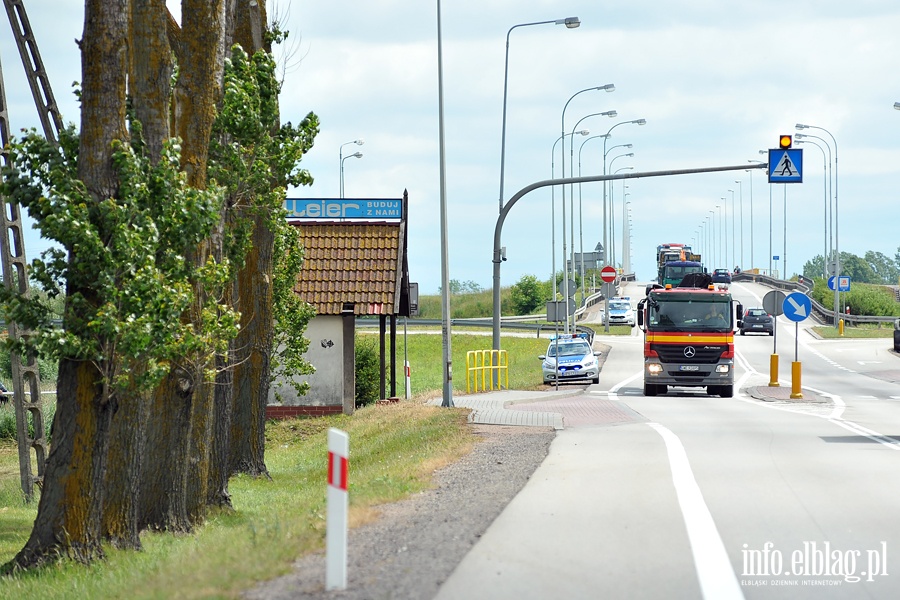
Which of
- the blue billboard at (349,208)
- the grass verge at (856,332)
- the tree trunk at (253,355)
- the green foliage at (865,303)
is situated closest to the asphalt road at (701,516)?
the tree trunk at (253,355)

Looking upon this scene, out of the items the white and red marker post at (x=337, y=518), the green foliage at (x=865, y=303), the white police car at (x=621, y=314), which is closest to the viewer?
the white and red marker post at (x=337, y=518)

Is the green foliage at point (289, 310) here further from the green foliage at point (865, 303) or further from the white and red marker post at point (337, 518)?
the green foliage at point (865, 303)

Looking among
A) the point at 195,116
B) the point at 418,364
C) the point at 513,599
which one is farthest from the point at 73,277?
the point at 418,364

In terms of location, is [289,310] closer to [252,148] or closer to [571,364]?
[252,148]

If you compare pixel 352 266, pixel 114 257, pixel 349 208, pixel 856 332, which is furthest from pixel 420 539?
pixel 856 332

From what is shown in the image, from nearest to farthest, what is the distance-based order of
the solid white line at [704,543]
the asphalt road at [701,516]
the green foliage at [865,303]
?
the solid white line at [704,543] → the asphalt road at [701,516] → the green foliage at [865,303]

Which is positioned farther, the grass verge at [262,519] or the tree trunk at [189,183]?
the tree trunk at [189,183]

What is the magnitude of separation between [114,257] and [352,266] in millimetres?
24792

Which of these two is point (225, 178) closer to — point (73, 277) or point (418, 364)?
point (73, 277)

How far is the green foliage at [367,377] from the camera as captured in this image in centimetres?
4191

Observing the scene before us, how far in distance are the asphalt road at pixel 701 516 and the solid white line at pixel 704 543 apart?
0.05 ft

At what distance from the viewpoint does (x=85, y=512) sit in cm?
1277

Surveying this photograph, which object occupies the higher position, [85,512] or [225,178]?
[225,178]

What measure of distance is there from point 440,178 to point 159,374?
15735 millimetres
